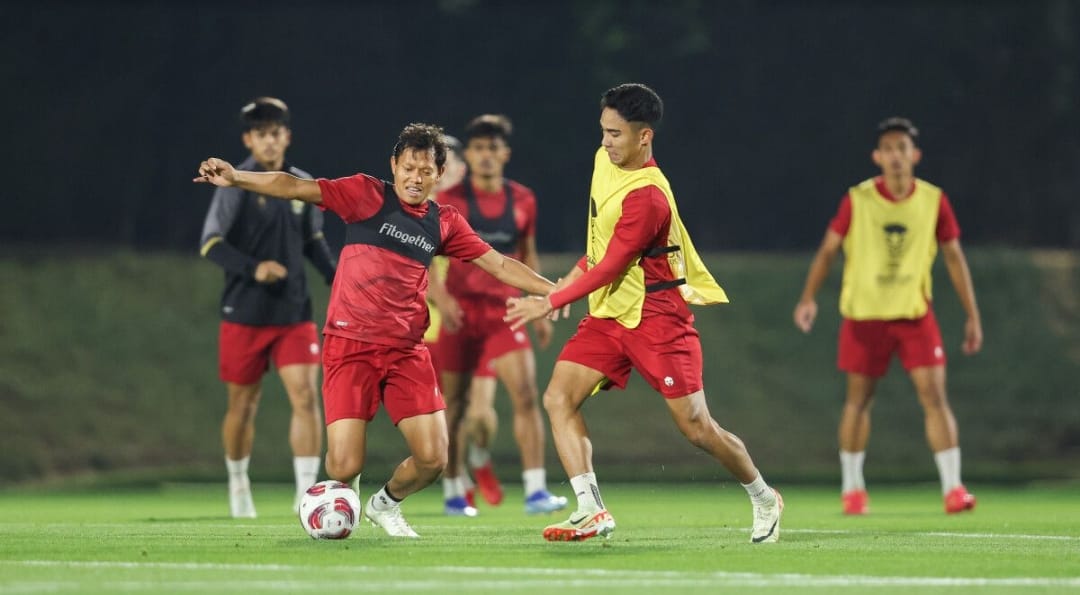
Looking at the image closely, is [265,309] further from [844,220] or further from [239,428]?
[844,220]

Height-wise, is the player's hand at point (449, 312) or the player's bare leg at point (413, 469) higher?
the player's hand at point (449, 312)

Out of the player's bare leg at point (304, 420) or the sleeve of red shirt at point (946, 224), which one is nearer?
the player's bare leg at point (304, 420)

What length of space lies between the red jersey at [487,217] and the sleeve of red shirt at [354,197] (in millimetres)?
3967

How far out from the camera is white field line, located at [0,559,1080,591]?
A: 22.4ft

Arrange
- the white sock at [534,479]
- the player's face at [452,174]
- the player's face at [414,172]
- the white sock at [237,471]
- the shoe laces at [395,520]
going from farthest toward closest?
the player's face at [452,174]
the white sock at [534,479]
the white sock at [237,471]
the shoe laces at [395,520]
the player's face at [414,172]

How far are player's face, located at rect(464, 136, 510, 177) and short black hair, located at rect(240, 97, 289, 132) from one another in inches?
64.1

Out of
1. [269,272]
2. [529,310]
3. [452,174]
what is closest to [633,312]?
[529,310]

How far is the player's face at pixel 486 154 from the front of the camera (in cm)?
1316

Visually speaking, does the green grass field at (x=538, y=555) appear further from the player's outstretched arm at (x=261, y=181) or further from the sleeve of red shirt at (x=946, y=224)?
the sleeve of red shirt at (x=946, y=224)

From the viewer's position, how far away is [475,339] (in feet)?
42.8

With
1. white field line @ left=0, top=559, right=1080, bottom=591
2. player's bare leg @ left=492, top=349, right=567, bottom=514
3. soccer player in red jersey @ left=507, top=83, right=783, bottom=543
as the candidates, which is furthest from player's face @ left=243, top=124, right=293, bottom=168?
white field line @ left=0, top=559, right=1080, bottom=591

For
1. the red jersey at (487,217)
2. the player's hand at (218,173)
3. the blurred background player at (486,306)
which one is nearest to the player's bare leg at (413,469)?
the player's hand at (218,173)

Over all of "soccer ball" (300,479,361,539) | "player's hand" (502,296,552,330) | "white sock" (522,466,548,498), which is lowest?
"white sock" (522,466,548,498)

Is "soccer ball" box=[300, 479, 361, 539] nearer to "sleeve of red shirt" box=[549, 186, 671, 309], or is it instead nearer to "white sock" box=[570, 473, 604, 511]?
"white sock" box=[570, 473, 604, 511]
